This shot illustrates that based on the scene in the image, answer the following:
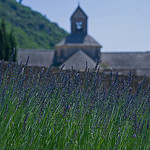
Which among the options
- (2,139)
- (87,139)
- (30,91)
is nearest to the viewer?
(2,139)

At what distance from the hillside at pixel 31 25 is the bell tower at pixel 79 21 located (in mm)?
38633

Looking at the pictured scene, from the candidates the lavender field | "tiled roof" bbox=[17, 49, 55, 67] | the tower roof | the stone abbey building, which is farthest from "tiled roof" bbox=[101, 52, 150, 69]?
the lavender field

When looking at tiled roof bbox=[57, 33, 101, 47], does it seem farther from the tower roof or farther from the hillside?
the hillside

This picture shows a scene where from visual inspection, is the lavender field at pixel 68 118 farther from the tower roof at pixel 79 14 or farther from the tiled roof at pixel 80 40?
the tower roof at pixel 79 14

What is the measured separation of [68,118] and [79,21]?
33.3 meters

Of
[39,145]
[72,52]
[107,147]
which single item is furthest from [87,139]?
[72,52]

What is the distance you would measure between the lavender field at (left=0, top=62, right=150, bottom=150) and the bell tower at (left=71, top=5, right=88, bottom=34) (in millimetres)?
32568

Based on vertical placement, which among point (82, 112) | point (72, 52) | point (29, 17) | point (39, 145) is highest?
point (29, 17)

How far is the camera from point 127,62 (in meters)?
38.6

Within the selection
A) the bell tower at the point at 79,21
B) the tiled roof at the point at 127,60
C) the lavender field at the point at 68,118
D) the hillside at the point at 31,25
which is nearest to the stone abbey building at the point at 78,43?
the bell tower at the point at 79,21

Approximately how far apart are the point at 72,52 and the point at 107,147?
32.2 metres

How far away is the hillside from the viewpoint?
82375 millimetres

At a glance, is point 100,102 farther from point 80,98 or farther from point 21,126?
point 21,126

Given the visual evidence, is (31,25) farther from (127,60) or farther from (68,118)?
(68,118)
